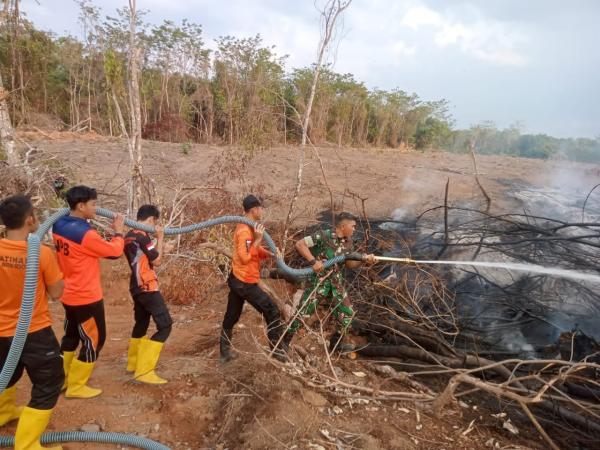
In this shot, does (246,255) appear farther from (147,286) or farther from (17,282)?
(17,282)

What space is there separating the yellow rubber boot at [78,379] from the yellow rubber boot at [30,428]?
698 mm

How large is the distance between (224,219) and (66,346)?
171cm

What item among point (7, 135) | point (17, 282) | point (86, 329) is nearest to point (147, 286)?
→ point (86, 329)

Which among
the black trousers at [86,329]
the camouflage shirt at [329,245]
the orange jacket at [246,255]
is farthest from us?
the camouflage shirt at [329,245]

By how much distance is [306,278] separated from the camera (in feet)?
15.0

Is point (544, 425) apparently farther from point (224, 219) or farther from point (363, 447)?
point (224, 219)

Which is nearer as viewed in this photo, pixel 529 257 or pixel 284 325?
pixel 284 325

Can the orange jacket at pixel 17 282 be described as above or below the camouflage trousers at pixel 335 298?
above

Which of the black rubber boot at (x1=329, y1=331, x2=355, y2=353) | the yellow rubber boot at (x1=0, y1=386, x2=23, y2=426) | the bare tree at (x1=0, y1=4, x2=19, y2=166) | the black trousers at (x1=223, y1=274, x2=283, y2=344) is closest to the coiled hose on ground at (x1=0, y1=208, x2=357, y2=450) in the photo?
the yellow rubber boot at (x1=0, y1=386, x2=23, y2=426)

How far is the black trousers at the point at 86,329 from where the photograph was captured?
3.13m

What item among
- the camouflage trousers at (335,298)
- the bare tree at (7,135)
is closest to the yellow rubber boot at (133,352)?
the camouflage trousers at (335,298)

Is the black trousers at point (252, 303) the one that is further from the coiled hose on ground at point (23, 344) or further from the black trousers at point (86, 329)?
the black trousers at point (86, 329)

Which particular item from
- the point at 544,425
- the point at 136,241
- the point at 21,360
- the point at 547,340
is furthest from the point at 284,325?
the point at 547,340

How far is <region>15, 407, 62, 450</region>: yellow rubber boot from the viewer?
2.54m
